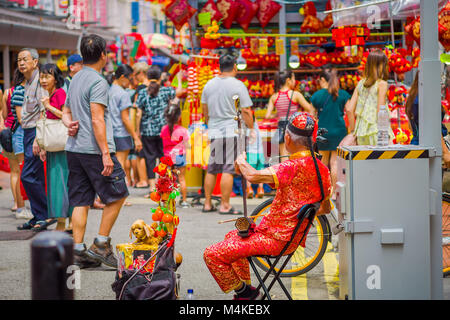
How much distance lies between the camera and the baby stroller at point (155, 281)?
4.57 metres

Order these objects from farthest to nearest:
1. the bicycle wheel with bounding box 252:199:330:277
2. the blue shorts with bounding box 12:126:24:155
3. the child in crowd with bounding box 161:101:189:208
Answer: the child in crowd with bounding box 161:101:189:208
the blue shorts with bounding box 12:126:24:155
the bicycle wheel with bounding box 252:199:330:277

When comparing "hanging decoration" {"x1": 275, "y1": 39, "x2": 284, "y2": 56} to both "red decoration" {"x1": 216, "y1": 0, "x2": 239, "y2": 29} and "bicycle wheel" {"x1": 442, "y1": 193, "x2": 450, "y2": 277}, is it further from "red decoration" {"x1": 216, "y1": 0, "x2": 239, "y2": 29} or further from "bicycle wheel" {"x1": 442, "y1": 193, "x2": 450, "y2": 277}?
"bicycle wheel" {"x1": 442, "y1": 193, "x2": 450, "y2": 277}

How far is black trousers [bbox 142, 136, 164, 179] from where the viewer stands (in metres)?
11.0

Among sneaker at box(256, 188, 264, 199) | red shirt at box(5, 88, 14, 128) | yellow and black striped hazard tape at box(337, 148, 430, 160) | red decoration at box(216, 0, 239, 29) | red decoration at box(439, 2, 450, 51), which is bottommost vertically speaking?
sneaker at box(256, 188, 264, 199)

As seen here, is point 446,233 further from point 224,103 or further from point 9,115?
point 9,115

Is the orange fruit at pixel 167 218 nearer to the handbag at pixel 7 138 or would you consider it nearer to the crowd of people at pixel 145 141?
the crowd of people at pixel 145 141

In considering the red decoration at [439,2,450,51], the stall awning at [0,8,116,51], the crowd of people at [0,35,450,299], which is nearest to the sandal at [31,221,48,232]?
the crowd of people at [0,35,450,299]

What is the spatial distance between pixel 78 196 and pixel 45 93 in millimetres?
2402

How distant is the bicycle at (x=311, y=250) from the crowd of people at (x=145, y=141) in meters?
0.79

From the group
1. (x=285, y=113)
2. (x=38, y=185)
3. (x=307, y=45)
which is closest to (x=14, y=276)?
(x=38, y=185)

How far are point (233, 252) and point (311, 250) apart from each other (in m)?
1.54

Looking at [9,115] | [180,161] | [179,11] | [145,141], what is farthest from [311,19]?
[9,115]

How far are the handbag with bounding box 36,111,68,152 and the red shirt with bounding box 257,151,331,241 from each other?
145 inches

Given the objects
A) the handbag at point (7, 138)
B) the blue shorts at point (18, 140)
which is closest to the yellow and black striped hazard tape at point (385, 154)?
the blue shorts at point (18, 140)
